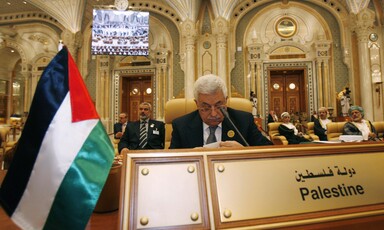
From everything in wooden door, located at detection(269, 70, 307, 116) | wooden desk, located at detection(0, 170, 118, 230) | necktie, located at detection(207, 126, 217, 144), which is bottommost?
wooden desk, located at detection(0, 170, 118, 230)

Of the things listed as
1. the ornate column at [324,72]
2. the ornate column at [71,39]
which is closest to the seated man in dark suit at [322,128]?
the ornate column at [324,72]

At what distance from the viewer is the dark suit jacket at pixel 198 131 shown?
1.55 metres

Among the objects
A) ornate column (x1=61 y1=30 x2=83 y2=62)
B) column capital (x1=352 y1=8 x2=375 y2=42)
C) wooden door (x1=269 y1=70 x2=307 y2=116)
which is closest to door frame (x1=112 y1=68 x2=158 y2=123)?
ornate column (x1=61 y1=30 x2=83 y2=62)

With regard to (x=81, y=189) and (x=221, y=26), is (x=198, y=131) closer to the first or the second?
(x=81, y=189)

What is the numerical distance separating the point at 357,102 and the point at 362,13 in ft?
9.77

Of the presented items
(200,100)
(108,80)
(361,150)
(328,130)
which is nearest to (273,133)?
(328,130)

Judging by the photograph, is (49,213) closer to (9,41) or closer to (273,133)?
(273,133)

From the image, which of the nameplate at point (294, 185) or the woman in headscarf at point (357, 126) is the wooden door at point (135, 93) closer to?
the woman in headscarf at point (357, 126)

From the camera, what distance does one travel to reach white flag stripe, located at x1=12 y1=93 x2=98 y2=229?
54 cm

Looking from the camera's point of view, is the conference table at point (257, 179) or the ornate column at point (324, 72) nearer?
the conference table at point (257, 179)

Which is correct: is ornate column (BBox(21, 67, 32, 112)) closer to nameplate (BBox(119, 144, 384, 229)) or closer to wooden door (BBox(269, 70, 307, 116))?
wooden door (BBox(269, 70, 307, 116))

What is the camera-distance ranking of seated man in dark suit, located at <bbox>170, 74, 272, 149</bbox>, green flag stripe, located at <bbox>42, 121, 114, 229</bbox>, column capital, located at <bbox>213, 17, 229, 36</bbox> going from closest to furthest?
green flag stripe, located at <bbox>42, 121, 114, 229</bbox>, seated man in dark suit, located at <bbox>170, 74, 272, 149</bbox>, column capital, located at <bbox>213, 17, 229, 36</bbox>

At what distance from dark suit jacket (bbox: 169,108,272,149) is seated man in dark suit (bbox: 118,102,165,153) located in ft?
6.44

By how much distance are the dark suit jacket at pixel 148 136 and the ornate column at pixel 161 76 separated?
567cm
